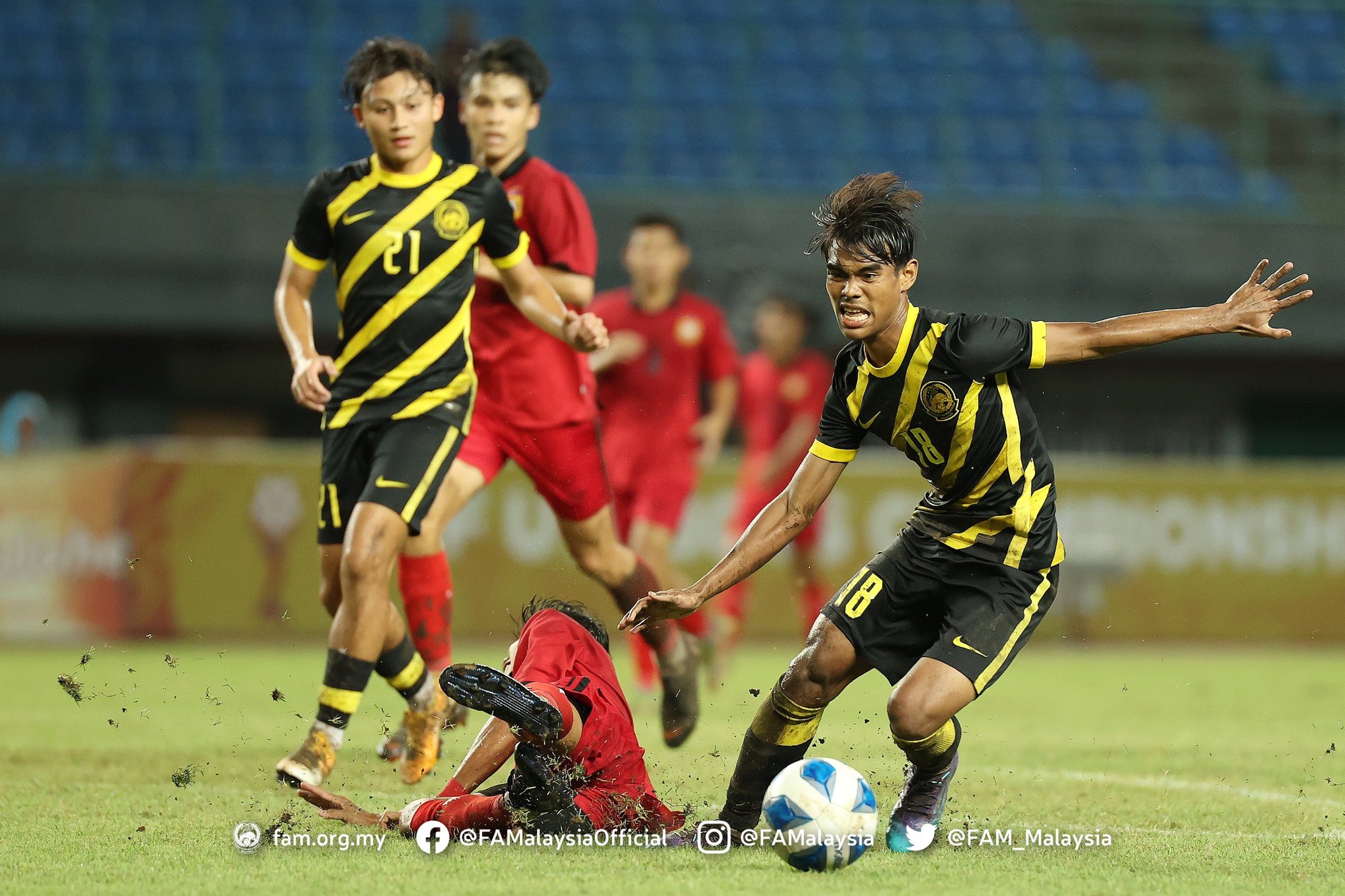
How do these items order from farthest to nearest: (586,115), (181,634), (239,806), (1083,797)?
(586,115) < (181,634) < (1083,797) < (239,806)

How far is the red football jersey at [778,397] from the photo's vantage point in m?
10.4

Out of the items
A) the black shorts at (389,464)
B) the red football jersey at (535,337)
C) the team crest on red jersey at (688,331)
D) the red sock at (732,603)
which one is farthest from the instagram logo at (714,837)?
the red sock at (732,603)

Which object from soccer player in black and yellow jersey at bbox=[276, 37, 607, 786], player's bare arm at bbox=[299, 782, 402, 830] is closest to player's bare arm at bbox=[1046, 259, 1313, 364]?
soccer player in black and yellow jersey at bbox=[276, 37, 607, 786]

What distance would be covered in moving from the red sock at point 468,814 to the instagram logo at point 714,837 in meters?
0.48

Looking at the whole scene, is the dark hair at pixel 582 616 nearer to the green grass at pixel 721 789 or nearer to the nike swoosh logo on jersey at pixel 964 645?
the green grass at pixel 721 789

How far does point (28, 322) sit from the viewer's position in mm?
13805

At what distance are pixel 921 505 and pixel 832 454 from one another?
308 mm

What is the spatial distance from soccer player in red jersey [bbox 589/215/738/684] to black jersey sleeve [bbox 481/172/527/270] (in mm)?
2881

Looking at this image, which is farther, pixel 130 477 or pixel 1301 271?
pixel 1301 271

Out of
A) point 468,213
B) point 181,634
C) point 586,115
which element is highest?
point 586,115

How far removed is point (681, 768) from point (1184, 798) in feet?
5.42

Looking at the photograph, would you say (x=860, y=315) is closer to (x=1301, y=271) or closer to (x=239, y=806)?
(x=239, y=806)

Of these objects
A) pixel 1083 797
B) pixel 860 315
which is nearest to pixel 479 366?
pixel 860 315

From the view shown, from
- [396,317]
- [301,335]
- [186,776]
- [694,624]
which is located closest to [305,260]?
[301,335]
